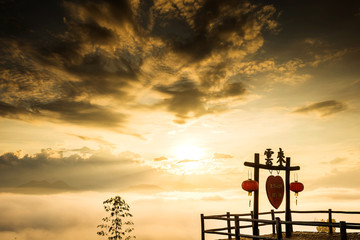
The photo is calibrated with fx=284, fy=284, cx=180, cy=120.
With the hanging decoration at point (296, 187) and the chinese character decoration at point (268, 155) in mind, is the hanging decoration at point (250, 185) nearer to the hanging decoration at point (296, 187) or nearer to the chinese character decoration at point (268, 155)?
the chinese character decoration at point (268, 155)

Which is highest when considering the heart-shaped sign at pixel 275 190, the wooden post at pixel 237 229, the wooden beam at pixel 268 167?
the wooden beam at pixel 268 167

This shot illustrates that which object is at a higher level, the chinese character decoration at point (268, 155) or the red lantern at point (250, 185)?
the chinese character decoration at point (268, 155)

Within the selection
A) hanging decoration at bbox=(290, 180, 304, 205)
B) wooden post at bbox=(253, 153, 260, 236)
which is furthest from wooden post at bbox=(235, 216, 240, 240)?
hanging decoration at bbox=(290, 180, 304, 205)

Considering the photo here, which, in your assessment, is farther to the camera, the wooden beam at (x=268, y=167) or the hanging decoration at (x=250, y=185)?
the wooden beam at (x=268, y=167)

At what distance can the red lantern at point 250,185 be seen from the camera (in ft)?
42.7

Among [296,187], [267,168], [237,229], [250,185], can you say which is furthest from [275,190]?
[237,229]

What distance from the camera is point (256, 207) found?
13117 millimetres

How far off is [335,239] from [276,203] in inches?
136

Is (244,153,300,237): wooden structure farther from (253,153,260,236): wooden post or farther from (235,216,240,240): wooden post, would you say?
(235,216,240,240): wooden post

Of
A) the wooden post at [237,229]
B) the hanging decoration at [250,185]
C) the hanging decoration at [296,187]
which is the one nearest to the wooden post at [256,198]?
the hanging decoration at [250,185]

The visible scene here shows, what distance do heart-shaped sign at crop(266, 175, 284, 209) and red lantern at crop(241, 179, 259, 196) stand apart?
0.94m

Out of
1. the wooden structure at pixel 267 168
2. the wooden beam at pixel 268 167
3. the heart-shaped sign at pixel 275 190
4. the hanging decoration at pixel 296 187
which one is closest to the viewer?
the wooden structure at pixel 267 168

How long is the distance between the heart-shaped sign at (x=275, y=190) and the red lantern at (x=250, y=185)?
0.94m

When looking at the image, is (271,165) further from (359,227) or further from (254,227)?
(359,227)
